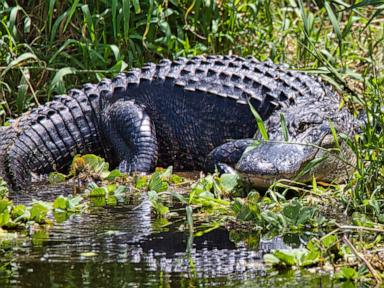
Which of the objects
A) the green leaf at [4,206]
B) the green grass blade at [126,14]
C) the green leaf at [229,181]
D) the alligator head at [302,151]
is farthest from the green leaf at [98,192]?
the green grass blade at [126,14]

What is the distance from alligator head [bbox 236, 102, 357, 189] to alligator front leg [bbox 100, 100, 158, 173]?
3.07 ft

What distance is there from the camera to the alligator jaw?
5750 mm

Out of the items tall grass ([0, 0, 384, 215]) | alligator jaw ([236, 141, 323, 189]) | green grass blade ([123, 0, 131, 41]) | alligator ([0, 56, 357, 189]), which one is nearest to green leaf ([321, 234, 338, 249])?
alligator jaw ([236, 141, 323, 189])

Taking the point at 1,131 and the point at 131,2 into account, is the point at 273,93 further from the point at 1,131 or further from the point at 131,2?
the point at 1,131

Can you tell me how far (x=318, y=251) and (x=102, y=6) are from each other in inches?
166

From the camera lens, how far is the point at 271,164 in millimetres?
5785

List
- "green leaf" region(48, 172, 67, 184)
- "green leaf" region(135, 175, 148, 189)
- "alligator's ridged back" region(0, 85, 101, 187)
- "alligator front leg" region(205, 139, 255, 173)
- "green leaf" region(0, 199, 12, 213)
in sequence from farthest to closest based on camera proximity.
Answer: "alligator's ridged back" region(0, 85, 101, 187)
"green leaf" region(48, 172, 67, 184)
"alligator front leg" region(205, 139, 255, 173)
"green leaf" region(135, 175, 148, 189)
"green leaf" region(0, 199, 12, 213)

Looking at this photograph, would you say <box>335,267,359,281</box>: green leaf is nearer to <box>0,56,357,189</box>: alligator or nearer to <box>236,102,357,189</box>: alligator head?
<box>236,102,357,189</box>: alligator head

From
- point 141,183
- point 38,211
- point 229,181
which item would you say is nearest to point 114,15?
point 141,183

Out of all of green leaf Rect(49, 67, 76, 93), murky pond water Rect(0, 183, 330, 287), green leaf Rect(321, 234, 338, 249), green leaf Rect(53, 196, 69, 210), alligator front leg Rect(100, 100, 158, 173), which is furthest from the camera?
green leaf Rect(49, 67, 76, 93)

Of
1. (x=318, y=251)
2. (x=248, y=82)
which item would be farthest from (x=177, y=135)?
(x=318, y=251)

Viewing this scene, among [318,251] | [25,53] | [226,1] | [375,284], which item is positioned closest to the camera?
[375,284]

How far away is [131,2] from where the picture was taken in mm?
7531

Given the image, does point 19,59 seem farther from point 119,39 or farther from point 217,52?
point 217,52
